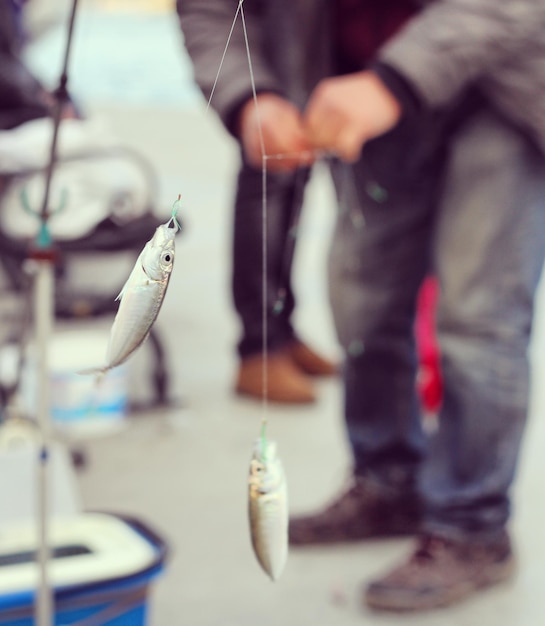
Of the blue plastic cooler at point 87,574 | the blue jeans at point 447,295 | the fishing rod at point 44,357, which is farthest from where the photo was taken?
the blue jeans at point 447,295

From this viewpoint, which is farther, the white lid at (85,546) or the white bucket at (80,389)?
the white bucket at (80,389)

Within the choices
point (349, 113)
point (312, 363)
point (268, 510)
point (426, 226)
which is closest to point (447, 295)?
point (426, 226)

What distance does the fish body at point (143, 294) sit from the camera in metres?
0.72

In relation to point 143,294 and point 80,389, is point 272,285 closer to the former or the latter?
point 80,389

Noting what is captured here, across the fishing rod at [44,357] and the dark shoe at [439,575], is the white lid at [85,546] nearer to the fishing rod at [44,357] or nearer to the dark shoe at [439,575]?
the fishing rod at [44,357]

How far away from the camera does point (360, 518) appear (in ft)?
6.95

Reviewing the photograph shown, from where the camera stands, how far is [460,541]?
6.16 ft

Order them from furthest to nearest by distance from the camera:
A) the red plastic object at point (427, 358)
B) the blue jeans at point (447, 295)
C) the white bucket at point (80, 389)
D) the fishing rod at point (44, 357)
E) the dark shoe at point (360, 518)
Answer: the white bucket at point (80, 389) → the red plastic object at point (427, 358) → the dark shoe at point (360, 518) → the blue jeans at point (447, 295) → the fishing rod at point (44, 357)

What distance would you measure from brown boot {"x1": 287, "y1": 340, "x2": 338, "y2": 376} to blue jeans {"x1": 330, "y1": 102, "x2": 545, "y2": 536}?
105 centimetres

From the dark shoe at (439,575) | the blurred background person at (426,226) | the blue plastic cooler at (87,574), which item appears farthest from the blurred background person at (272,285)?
the blue plastic cooler at (87,574)

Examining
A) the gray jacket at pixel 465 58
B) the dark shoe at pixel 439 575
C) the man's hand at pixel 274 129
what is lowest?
the dark shoe at pixel 439 575

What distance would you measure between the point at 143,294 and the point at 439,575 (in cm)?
127

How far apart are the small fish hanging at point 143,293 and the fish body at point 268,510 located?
176 millimetres

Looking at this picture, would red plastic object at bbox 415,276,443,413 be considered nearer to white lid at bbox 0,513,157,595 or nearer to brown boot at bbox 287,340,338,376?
brown boot at bbox 287,340,338,376
